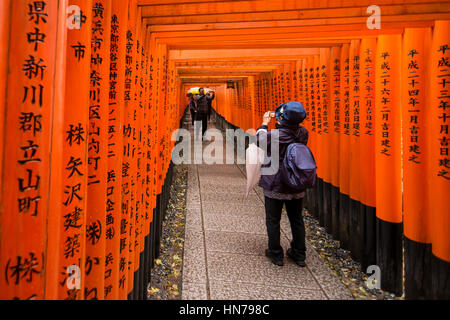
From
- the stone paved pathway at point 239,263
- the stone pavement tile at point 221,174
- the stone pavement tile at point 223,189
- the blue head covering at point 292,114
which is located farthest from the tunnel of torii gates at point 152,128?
the stone pavement tile at point 221,174

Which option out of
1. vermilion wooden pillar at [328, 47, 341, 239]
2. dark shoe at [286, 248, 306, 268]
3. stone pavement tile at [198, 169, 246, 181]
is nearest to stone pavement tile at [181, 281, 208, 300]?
dark shoe at [286, 248, 306, 268]

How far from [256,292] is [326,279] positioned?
1.11 metres

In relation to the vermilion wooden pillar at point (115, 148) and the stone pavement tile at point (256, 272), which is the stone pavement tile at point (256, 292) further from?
the vermilion wooden pillar at point (115, 148)

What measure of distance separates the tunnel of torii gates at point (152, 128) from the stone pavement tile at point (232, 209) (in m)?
1.42

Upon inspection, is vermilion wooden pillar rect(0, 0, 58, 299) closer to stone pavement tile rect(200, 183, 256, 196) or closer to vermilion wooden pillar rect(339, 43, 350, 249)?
vermilion wooden pillar rect(339, 43, 350, 249)

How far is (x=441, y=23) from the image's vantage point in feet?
9.48

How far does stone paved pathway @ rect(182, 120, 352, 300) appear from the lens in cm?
358

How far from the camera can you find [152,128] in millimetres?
4234

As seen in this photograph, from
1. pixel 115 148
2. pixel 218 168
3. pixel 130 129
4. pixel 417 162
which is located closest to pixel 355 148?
pixel 417 162

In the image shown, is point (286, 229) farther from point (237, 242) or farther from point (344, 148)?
point (344, 148)

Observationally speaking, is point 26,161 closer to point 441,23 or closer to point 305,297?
point 305,297

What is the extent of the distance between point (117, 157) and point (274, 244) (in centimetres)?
287

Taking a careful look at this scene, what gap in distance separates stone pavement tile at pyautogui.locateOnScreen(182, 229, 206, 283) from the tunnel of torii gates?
0.59 m
